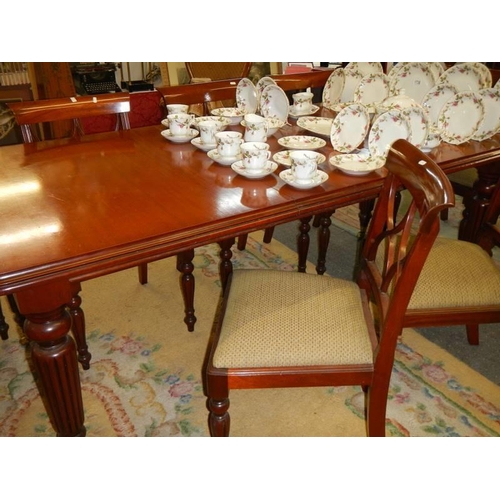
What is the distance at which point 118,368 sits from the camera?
5.87 ft

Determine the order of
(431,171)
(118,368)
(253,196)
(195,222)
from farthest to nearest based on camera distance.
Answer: (118,368) < (253,196) < (195,222) < (431,171)

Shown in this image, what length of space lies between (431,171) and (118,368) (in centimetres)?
135

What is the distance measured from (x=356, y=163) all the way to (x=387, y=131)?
18 centimetres

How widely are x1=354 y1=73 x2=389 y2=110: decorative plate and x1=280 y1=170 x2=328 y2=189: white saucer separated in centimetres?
92

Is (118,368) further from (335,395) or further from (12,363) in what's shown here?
(335,395)

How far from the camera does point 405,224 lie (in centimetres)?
114

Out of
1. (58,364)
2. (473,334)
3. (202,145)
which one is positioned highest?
(202,145)

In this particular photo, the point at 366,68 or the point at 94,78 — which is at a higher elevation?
the point at 366,68

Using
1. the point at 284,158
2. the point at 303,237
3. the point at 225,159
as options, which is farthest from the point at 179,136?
the point at 303,237

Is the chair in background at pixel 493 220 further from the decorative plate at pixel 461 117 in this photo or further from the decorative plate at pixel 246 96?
the decorative plate at pixel 246 96

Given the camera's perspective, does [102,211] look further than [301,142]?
No

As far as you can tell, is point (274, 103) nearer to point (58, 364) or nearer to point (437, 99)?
point (437, 99)

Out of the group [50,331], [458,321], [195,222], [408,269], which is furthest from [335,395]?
[50,331]

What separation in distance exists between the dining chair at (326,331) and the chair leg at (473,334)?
0.74 metres
